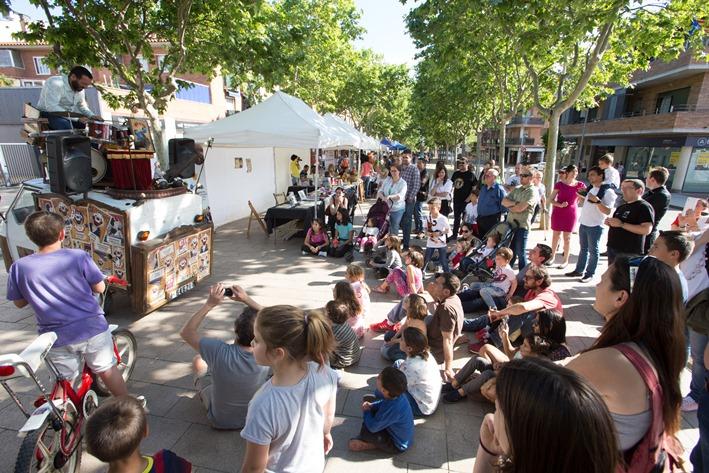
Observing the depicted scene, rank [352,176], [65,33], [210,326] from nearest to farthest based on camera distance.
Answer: [210,326] → [65,33] → [352,176]

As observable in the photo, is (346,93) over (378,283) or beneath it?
over

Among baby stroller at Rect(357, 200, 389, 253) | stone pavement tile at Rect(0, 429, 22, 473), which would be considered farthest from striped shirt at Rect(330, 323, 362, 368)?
baby stroller at Rect(357, 200, 389, 253)

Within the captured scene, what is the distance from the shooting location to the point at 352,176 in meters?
16.2

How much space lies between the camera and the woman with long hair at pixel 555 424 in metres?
0.87

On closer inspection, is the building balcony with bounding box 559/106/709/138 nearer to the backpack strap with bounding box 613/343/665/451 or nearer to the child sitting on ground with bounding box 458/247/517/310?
the child sitting on ground with bounding box 458/247/517/310

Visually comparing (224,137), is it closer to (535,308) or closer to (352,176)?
(535,308)

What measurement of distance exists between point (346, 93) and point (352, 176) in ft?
42.8

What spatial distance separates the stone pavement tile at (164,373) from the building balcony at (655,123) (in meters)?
27.4

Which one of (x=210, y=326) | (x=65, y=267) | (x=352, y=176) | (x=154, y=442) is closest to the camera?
(x=65, y=267)

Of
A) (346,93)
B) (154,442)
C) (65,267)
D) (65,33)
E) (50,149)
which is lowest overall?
(154,442)

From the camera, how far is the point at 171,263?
4676 millimetres

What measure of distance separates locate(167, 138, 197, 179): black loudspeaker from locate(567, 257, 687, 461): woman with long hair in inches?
220

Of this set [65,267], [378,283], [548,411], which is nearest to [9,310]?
[65,267]

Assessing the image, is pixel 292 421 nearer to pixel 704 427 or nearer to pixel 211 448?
pixel 211 448
